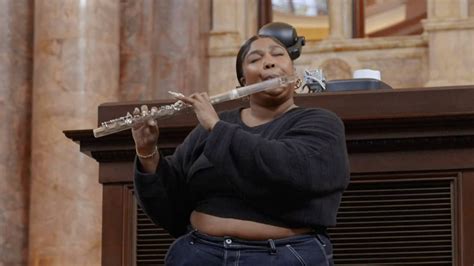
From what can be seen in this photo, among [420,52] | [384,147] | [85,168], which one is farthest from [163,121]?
[420,52]

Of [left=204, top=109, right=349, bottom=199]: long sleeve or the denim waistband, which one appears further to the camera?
the denim waistband

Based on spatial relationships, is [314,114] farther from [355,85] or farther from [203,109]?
[355,85]

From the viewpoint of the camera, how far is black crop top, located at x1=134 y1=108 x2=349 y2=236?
3.96m

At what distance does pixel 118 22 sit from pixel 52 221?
1.56 meters

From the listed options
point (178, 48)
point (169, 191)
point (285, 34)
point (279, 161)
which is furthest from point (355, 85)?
point (178, 48)

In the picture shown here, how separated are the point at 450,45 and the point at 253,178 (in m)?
6.30

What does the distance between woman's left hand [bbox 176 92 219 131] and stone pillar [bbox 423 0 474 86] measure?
6106 millimetres

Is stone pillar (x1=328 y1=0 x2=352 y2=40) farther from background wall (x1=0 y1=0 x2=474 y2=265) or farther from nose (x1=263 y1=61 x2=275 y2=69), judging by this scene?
nose (x1=263 y1=61 x2=275 y2=69)

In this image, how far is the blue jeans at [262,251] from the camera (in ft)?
13.3

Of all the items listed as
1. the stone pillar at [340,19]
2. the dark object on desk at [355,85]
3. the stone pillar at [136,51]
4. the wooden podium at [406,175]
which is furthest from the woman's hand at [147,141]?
the stone pillar at [340,19]

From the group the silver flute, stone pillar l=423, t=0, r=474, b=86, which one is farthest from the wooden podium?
stone pillar l=423, t=0, r=474, b=86

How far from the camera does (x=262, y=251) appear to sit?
407 cm

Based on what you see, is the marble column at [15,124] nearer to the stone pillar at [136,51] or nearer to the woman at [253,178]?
the stone pillar at [136,51]

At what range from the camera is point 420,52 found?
1028 centimetres
